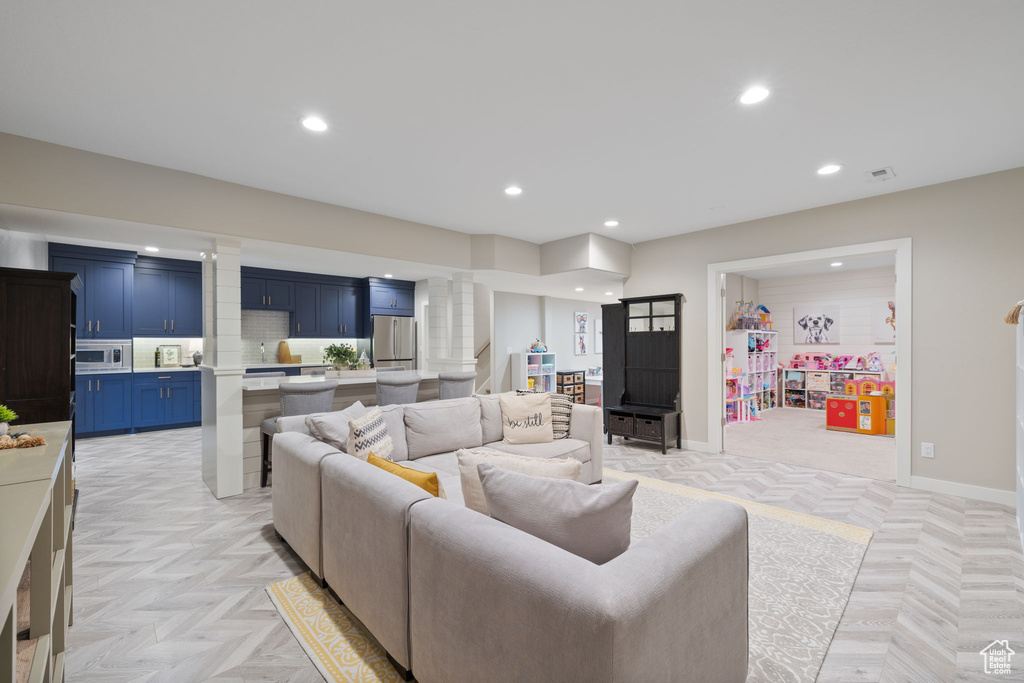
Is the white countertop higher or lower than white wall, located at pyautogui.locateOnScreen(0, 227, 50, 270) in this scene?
lower

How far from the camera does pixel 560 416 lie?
4.03 metres

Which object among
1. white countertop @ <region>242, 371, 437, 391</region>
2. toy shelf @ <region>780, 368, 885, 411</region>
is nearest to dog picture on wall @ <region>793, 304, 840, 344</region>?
toy shelf @ <region>780, 368, 885, 411</region>

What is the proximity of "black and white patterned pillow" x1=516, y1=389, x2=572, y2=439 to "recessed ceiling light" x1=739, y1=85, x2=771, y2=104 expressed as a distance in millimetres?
2493

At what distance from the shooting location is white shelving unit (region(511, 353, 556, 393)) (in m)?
8.34

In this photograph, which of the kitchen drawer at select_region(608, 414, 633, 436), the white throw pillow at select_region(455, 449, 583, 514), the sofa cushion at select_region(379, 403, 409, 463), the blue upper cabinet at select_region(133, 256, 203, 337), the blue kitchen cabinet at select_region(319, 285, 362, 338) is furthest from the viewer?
the blue kitchen cabinet at select_region(319, 285, 362, 338)

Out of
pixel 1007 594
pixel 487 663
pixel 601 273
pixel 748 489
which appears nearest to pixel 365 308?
pixel 601 273

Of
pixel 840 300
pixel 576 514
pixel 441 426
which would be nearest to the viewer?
pixel 576 514

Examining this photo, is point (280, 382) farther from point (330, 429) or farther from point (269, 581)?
point (269, 581)

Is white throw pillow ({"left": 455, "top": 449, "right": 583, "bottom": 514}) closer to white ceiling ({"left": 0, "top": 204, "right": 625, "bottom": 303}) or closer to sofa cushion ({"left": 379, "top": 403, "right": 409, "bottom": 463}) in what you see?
sofa cushion ({"left": 379, "top": 403, "right": 409, "bottom": 463})

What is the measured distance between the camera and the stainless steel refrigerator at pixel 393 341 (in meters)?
7.77

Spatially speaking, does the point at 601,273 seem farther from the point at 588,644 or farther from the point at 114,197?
the point at 588,644

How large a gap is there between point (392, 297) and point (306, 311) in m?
1.40

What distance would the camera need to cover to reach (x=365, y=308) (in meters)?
8.02

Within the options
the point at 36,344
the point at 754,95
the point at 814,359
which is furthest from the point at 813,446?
the point at 36,344
